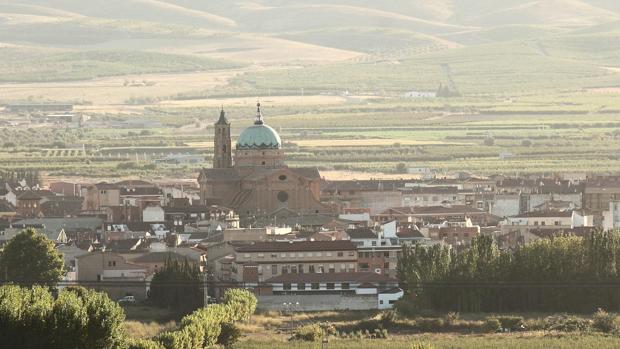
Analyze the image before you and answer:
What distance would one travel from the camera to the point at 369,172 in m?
142

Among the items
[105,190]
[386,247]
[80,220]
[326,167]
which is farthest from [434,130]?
[386,247]

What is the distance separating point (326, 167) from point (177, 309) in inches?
3081

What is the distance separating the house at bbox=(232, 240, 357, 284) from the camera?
242 ft

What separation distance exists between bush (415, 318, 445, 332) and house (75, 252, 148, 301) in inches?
420

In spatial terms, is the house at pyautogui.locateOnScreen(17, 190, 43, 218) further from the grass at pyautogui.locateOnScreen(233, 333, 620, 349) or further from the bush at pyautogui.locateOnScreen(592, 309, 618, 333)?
the grass at pyautogui.locateOnScreen(233, 333, 620, 349)

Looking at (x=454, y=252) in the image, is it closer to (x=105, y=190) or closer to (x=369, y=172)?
(x=105, y=190)

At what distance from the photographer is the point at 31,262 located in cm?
6969

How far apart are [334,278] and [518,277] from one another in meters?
6.38

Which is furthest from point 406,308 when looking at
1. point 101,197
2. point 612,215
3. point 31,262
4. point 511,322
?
point 101,197

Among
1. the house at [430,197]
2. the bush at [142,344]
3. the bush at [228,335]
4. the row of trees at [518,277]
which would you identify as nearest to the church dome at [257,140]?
the house at [430,197]

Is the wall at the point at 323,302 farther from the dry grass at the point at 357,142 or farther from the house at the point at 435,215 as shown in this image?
the dry grass at the point at 357,142

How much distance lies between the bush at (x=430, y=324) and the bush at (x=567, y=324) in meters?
2.86

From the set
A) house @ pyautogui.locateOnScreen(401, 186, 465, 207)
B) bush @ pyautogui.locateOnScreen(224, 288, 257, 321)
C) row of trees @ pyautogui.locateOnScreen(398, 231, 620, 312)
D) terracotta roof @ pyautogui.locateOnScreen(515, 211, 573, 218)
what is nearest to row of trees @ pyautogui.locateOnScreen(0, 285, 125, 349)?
bush @ pyautogui.locateOnScreen(224, 288, 257, 321)

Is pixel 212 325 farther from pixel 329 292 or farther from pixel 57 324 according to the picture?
pixel 329 292
